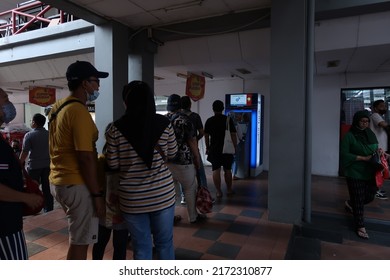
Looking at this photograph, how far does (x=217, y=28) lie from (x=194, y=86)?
1.52 meters

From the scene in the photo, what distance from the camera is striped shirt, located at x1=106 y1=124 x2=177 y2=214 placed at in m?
1.48

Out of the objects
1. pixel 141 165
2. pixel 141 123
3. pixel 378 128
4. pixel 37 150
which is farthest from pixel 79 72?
pixel 378 128

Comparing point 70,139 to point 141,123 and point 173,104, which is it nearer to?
point 141,123

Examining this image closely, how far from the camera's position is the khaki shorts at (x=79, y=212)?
156cm

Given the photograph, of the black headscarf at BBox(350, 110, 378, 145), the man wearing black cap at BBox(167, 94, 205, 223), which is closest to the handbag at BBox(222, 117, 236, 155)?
the man wearing black cap at BBox(167, 94, 205, 223)

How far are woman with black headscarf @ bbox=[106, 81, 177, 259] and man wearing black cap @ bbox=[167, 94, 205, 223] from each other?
3.58ft

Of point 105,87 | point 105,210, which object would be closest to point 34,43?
point 105,87

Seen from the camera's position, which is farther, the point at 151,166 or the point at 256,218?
the point at 256,218

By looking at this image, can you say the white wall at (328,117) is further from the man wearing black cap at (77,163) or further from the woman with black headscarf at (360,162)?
the man wearing black cap at (77,163)

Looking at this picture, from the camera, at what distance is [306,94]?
304 cm

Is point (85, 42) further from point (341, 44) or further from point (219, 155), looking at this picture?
point (341, 44)

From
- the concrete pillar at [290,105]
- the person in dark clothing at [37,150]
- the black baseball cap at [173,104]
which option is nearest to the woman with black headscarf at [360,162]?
the concrete pillar at [290,105]

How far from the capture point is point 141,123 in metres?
1.45
